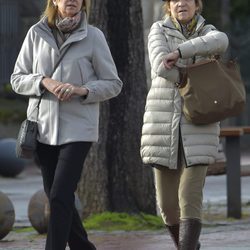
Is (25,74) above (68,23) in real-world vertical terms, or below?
below

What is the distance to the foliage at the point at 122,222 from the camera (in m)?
11.7

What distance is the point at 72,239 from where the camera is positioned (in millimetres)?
8172

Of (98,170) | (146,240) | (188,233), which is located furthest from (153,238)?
(188,233)

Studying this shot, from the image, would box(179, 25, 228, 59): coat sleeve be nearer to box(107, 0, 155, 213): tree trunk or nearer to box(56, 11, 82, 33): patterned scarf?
box(56, 11, 82, 33): patterned scarf

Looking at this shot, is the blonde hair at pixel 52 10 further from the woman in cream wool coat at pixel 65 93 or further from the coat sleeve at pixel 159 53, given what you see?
the coat sleeve at pixel 159 53

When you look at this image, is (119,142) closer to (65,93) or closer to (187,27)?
(187,27)

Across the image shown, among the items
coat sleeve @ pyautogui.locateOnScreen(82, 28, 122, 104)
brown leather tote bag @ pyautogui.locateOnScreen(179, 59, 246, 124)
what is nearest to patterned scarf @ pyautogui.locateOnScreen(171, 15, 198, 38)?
brown leather tote bag @ pyautogui.locateOnScreen(179, 59, 246, 124)

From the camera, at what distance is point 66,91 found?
7.81 meters

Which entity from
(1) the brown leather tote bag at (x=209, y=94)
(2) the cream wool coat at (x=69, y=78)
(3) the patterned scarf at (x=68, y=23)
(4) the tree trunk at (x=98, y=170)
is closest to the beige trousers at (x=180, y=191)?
(1) the brown leather tote bag at (x=209, y=94)

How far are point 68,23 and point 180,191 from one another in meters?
1.36

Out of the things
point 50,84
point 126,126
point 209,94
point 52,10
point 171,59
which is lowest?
point 126,126

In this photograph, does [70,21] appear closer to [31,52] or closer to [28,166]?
[31,52]

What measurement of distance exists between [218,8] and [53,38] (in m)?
Result: 25.6

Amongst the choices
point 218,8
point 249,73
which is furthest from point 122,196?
point 218,8
